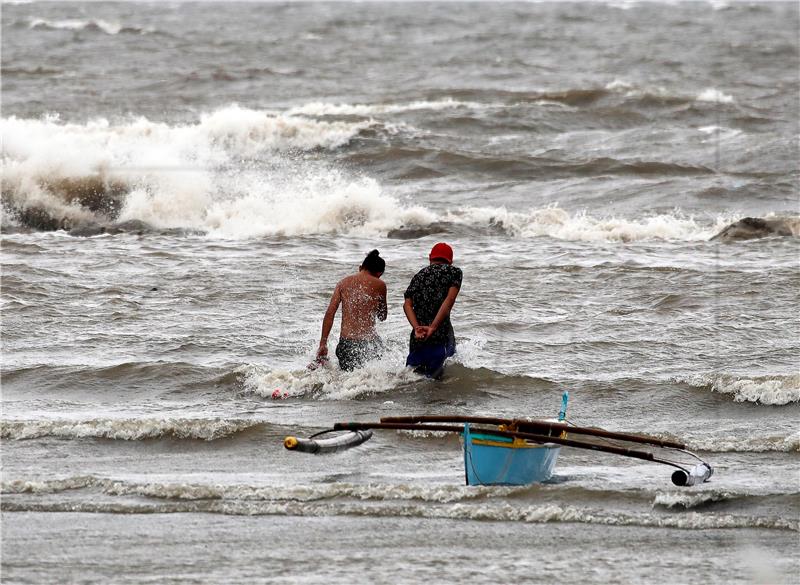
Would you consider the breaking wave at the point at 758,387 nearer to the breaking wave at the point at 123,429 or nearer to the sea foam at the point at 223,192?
the breaking wave at the point at 123,429

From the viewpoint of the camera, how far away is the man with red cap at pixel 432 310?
10383mm

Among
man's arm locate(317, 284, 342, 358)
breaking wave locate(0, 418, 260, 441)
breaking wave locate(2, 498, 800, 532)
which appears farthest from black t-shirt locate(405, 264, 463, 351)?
breaking wave locate(2, 498, 800, 532)

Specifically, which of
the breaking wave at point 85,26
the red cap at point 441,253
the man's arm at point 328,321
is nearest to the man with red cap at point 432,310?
the red cap at point 441,253

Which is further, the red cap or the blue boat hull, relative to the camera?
the red cap

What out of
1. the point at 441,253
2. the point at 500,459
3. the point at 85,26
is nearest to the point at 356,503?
the point at 500,459

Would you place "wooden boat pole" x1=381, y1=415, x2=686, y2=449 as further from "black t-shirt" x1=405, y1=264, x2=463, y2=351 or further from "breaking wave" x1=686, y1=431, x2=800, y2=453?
"black t-shirt" x1=405, y1=264, x2=463, y2=351

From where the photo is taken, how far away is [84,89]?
3325 centimetres

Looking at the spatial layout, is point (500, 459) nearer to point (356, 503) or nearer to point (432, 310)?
point (356, 503)

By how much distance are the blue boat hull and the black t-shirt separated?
2.60m

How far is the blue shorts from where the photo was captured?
10562 mm

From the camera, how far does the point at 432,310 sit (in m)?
10.5

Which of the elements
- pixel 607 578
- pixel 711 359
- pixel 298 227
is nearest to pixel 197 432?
pixel 607 578

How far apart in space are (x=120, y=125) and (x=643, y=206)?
11635mm

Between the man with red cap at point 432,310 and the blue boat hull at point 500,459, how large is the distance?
2.49m
